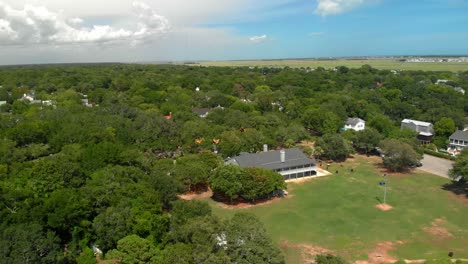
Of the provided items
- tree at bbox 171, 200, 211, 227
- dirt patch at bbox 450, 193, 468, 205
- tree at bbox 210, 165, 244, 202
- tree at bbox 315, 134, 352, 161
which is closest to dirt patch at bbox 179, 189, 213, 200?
tree at bbox 210, 165, 244, 202

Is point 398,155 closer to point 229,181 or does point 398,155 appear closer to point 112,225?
point 229,181

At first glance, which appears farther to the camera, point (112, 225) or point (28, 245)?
point (112, 225)

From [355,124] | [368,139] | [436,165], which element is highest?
[355,124]

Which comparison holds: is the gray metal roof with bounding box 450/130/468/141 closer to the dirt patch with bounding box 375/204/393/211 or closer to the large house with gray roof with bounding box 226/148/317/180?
the large house with gray roof with bounding box 226/148/317/180

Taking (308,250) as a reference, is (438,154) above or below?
above

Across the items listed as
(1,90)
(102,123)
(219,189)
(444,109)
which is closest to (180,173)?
(219,189)

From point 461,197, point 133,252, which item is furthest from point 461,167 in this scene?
point 133,252
